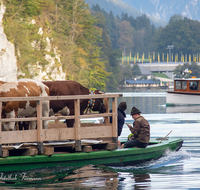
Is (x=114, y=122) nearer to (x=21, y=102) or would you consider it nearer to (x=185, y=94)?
(x=21, y=102)

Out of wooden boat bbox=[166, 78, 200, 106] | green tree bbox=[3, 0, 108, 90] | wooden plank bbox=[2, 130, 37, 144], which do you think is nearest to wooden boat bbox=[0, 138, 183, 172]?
wooden plank bbox=[2, 130, 37, 144]

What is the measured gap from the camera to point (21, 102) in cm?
1041

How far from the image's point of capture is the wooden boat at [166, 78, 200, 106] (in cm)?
4172

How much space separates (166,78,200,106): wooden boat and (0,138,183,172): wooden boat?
30520 millimetres

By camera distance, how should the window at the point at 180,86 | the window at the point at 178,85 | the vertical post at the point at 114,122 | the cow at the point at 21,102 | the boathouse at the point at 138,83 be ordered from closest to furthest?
the cow at the point at 21,102
the vertical post at the point at 114,122
the window at the point at 180,86
the window at the point at 178,85
the boathouse at the point at 138,83

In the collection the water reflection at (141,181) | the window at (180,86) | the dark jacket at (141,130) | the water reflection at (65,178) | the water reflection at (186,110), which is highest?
the window at (180,86)

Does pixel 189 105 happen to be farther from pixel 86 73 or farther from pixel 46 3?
pixel 46 3

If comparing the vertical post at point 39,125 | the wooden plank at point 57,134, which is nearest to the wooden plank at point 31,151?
the vertical post at point 39,125

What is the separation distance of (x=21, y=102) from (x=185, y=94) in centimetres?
3360

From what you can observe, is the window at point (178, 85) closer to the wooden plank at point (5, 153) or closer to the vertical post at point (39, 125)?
the vertical post at point (39, 125)

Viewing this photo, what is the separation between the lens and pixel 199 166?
11.6 metres

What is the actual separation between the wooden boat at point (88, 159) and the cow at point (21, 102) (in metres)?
0.90

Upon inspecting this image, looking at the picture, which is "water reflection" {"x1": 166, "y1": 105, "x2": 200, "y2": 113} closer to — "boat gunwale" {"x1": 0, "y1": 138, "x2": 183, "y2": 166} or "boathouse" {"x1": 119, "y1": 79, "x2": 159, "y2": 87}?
"boat gunwale" {"x1": 0, "y1": 138, "x2": 183, "y2": 166}

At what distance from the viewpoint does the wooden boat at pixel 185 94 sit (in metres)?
41.7
